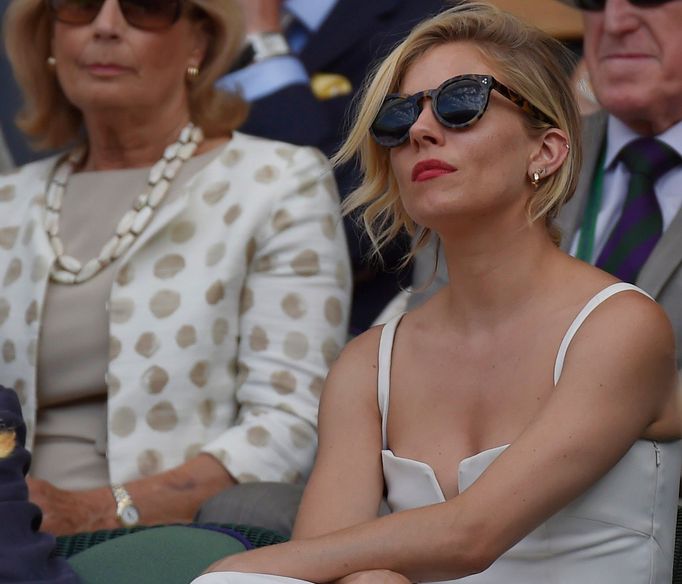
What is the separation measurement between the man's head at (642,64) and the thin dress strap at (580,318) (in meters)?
1.18

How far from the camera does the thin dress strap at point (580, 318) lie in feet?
7.82

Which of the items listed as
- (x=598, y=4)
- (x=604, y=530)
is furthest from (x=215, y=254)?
(x=604, y=530)

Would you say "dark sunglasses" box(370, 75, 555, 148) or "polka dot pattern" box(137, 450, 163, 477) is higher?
"dark sunglasses" box(370, 75, 555, 148)

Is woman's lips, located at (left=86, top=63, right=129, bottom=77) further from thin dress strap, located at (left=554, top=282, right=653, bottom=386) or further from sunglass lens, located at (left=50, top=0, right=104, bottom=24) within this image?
thin dress strap, located at (left=554, top=282, right=653, bottom=386)

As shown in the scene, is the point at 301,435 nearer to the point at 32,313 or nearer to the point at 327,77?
the point at 32,313

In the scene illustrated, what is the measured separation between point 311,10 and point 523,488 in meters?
2.61

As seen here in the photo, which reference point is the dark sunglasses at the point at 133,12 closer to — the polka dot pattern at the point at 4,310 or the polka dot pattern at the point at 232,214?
the polka dot pattern at the point at 232,214

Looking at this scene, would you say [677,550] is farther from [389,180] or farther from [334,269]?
[334,269]

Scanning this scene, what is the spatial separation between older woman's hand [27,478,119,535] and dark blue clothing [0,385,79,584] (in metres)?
0.80

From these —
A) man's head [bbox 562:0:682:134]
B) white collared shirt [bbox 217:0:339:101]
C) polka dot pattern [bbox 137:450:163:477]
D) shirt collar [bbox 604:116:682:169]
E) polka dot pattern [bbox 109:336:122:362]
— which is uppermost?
man's head [bbox 562:0:682:134]

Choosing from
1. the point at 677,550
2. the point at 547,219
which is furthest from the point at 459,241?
the point at 677,550

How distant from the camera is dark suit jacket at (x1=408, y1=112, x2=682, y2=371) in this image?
3.08m

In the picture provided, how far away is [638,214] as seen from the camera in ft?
11.0

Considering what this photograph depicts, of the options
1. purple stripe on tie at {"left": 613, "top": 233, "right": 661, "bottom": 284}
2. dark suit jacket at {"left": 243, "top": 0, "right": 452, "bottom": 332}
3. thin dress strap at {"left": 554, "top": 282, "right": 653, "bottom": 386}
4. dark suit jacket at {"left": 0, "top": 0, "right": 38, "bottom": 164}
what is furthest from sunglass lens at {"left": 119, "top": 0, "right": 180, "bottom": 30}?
thin dress strap at {"left": 554, "top": 282, "right": 653, "bottom": 386}
